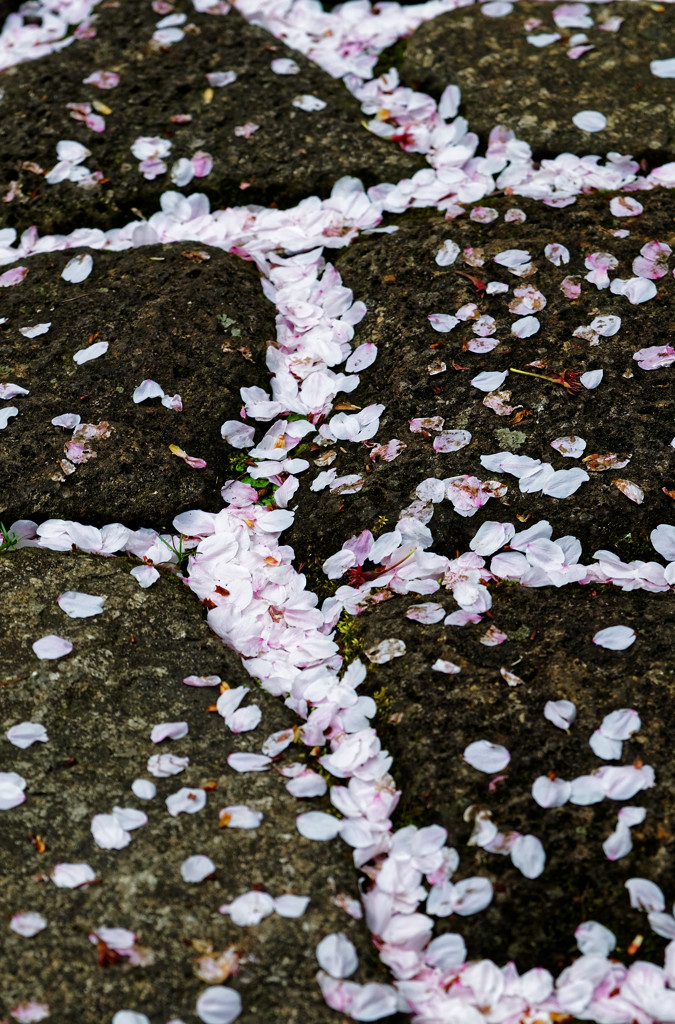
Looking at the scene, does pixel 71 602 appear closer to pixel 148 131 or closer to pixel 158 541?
pixel 158 541

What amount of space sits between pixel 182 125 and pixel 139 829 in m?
2.11

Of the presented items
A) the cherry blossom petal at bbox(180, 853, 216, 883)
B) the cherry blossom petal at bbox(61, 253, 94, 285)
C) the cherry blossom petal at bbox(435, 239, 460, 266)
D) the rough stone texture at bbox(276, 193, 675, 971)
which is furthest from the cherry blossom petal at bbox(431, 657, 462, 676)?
the cherry blossom petal at bbox(61, 253, 94, 285)

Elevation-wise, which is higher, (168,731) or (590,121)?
(590,121)

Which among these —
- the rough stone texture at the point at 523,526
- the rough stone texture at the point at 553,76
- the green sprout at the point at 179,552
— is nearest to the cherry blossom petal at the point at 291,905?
the rough stone texture at the point at 523,526

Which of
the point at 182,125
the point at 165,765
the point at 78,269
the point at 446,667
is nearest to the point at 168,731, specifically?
the point at 165,765

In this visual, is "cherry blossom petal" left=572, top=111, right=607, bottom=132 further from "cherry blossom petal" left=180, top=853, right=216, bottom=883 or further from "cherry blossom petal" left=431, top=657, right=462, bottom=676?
"cherry blossom petal" left=180, top=853, right=216, bottom=883

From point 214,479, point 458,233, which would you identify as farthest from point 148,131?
point 214,479

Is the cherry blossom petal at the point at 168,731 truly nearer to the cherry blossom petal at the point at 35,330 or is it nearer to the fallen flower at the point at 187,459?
the fallen flower at the point at 187,459

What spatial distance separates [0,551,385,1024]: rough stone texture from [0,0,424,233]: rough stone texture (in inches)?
50.2

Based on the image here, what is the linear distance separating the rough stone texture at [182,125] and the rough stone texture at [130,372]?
290 millimetres

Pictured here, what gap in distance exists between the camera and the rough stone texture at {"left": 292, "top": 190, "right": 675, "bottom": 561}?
79.9 inches

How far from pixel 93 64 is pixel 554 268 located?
1.66m

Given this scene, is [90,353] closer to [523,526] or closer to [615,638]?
[523,526]

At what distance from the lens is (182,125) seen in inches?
116
